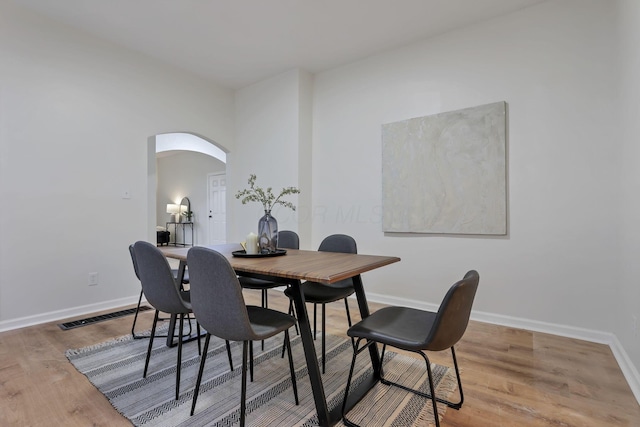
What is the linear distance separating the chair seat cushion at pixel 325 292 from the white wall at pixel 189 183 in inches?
254

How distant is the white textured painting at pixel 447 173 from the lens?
297 cm

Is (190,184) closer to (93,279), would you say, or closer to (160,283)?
(93,279)

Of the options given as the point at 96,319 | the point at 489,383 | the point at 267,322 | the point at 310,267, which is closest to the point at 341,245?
the point at 310,267

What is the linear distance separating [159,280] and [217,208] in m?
6.65

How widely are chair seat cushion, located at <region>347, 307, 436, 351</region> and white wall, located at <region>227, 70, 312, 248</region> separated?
8.32 ft

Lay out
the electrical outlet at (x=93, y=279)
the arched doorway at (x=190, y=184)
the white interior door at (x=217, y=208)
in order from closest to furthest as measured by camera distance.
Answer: the electrical outlet at (x=93, y=279) < the white interior door at (x=217, y=208) < the arched doorway at (x=190, y=184)

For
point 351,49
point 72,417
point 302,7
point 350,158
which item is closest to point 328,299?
point 72,417

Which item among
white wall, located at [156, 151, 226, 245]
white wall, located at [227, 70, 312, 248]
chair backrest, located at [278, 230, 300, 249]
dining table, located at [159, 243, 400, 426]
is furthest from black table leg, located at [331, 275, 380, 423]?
white wall, located at [156, 151, 226, 245]

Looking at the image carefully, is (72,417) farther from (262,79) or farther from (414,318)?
(262,79)

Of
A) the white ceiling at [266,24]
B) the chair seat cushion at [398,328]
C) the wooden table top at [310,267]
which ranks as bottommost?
the chair seat cushion at [398,328]

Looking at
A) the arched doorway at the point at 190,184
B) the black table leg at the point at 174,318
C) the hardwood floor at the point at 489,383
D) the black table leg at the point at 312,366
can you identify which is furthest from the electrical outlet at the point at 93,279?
the arched doorway at the point at 190,184

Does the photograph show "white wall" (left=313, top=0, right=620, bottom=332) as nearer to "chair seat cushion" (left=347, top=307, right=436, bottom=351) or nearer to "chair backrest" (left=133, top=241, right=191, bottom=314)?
"chair seat cushion" (left=347, top=307, right=436, bottom=351)

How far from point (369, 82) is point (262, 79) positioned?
1.58 m

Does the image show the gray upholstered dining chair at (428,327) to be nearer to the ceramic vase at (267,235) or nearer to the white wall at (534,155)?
the ceramic vase at (267,235)
